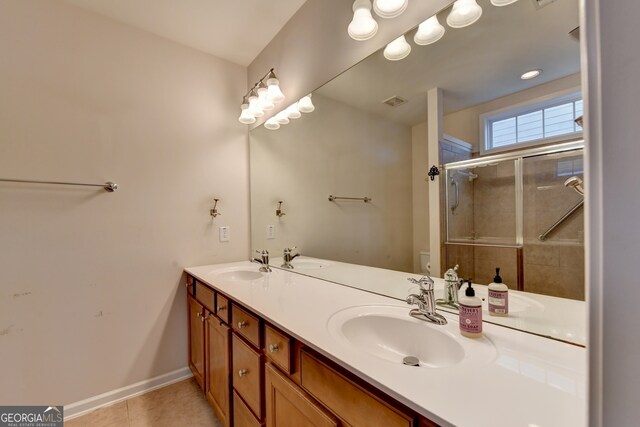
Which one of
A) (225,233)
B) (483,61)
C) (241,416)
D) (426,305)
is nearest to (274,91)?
(225,233)

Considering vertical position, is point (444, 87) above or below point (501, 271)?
above

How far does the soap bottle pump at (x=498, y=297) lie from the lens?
0.87 metres

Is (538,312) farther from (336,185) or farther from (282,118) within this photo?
(282,118)

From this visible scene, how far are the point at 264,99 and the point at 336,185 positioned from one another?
2.80 feet

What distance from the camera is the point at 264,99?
1.89 m

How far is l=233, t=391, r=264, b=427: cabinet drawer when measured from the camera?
3.55 feet

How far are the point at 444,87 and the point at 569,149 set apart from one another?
1.58 feet

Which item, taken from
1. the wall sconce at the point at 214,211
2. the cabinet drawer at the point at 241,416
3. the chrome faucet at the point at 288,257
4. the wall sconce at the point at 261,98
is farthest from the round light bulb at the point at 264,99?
the cabinet drawer at the point at 241,416

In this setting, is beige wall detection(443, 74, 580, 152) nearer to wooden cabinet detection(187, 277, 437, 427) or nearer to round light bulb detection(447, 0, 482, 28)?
round light bulb detection(447, 0, 482, 28)

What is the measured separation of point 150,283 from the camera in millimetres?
1804

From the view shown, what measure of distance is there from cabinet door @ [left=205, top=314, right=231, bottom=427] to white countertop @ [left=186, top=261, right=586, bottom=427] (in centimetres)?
56

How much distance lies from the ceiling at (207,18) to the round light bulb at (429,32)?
3.10 feet

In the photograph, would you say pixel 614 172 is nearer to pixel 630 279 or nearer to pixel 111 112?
pixel 630 279

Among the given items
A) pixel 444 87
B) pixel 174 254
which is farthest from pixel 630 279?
pixel 174 254
